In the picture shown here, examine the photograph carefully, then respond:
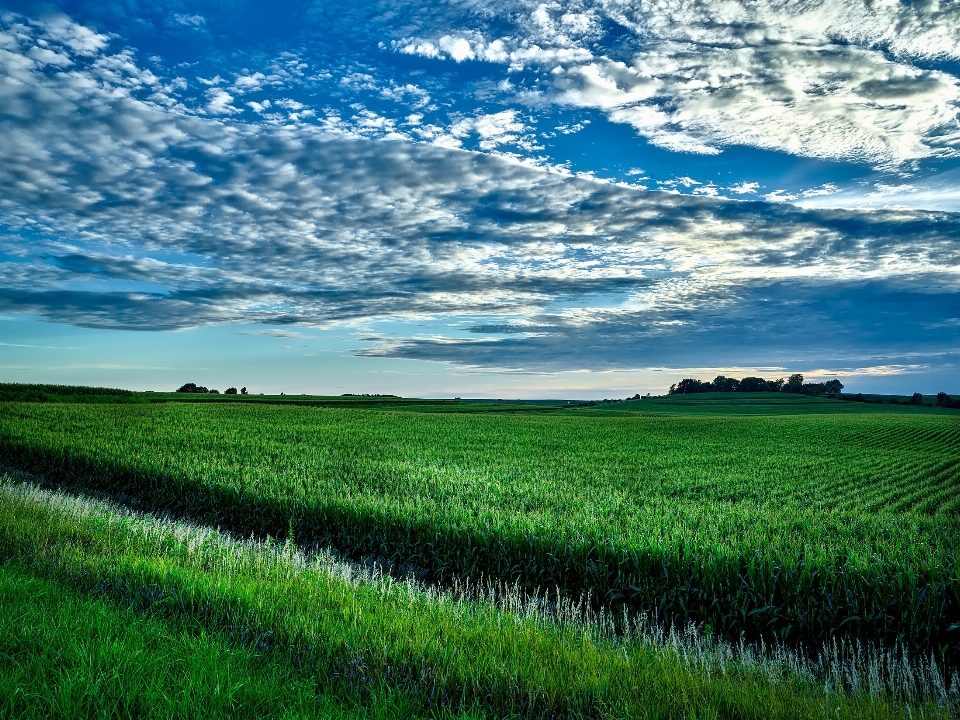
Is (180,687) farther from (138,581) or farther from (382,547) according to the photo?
(382,547)

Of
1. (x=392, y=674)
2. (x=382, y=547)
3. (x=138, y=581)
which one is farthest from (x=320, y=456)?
(x=392, y=674)

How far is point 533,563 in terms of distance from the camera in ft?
A: 37.6

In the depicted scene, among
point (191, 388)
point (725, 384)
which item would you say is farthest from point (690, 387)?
point (191, 388)

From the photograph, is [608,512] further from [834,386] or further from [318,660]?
[834,386]

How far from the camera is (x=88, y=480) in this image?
2133 cm

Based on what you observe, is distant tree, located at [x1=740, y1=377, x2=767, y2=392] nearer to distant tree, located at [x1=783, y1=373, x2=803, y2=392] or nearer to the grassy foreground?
distant tree, located at [x1=783, y1=373, x2=803, y2=392]

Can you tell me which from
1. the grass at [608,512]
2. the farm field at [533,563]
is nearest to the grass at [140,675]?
the farm field at [533,563]

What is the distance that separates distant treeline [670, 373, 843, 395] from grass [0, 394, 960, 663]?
13927 centimetres

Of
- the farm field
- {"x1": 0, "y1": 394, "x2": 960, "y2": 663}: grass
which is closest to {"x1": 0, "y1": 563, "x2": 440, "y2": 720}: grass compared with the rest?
the farm field

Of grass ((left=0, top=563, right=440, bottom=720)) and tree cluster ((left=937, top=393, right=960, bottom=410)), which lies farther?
tree cluster ((left=937, top=393, right=960, bottom=410))

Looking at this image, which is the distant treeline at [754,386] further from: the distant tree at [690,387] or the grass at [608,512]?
the grass at [608,512]

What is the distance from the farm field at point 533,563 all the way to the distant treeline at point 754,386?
150 m

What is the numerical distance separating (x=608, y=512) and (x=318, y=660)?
29.4ft

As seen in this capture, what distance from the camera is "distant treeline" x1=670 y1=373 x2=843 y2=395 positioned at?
15800 centimetres
